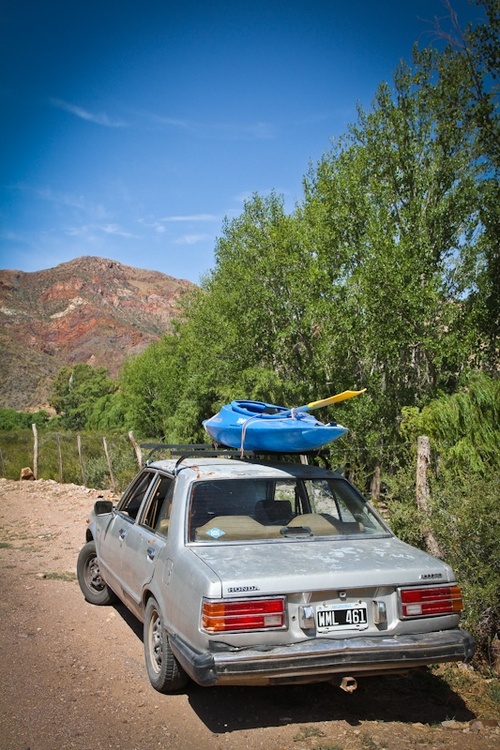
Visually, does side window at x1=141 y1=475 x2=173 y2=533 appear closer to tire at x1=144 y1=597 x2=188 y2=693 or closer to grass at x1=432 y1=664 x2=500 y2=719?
tire at x1=144 y1=597 x2=188 y2=693

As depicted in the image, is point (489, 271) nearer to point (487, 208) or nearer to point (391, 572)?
point (487, 208)

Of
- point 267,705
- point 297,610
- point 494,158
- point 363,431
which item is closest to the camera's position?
point 297,610

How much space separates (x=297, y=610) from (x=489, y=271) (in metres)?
17.0

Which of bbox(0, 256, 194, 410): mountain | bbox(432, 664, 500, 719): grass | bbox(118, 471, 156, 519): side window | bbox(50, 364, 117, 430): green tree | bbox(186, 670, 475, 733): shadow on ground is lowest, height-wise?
bbox(50, 364, 117, 430): green tree

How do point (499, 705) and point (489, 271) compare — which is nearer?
point (499, 705)

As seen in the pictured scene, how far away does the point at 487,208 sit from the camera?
18.6 meters

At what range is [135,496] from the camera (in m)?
6.47

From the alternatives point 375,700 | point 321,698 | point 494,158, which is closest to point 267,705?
point 321,698

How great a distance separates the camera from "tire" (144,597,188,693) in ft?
14.8

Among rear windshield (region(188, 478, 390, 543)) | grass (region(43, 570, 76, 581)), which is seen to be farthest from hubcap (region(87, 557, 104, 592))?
rear windshield (region(188, 478, 390, 543))

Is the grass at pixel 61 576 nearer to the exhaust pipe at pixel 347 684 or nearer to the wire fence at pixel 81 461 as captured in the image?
the exhaust pipe at pixel 347 684

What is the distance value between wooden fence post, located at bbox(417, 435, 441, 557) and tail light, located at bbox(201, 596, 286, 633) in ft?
8.92

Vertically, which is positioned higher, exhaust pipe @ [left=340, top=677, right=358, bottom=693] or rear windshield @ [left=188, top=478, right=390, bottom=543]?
rear windshield @ [left=188, top=478, right=390, bottom=543]

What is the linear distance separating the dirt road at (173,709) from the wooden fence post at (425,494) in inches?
57.5
